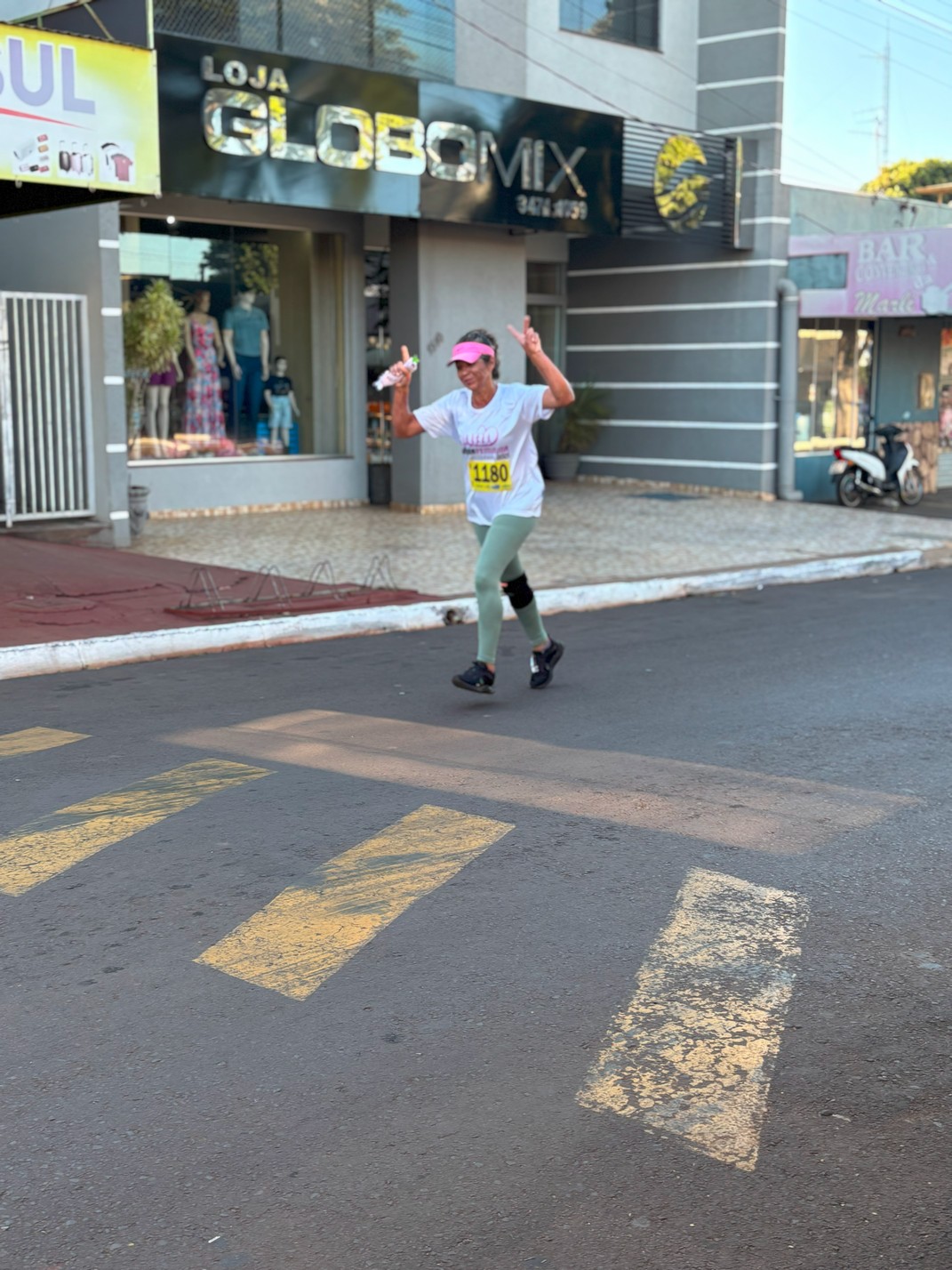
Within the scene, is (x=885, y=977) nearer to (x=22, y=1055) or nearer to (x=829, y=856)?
(x=829, y=856)

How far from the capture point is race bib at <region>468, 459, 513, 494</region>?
813 cm

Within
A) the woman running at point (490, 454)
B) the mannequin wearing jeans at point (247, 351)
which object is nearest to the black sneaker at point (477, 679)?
the woman running at point (490, 454)

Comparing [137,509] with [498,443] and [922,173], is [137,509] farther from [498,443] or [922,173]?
[922,173]

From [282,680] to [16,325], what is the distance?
659 centimetres

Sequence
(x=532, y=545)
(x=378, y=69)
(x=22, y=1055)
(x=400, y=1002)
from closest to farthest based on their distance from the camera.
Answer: (x=22, y=1055) → (x=400, y=1002) → (x=532, y=545) → (x=378, y=69)

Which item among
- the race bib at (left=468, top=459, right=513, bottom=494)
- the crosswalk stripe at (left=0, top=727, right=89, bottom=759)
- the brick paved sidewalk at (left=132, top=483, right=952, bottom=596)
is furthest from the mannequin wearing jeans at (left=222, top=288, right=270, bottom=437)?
the crosswalk stripe at (left=0, top=727, right=89, bottom=759)

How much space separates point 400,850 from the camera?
18.1ft

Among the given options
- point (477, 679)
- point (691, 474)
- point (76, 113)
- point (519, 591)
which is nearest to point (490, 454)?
point (519, 591)

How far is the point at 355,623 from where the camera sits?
10773 millimetres

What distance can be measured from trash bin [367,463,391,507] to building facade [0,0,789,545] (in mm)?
213

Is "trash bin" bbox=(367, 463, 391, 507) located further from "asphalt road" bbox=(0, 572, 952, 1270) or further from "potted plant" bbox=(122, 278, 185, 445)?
"asphalt road" bbox=(0, 572, 952, 1270)

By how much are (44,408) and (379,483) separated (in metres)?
6.51

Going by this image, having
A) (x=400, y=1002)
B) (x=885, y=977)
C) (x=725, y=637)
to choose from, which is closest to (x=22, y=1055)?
(x=400, y=1002)

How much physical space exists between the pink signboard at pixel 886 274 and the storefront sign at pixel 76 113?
1276cm
